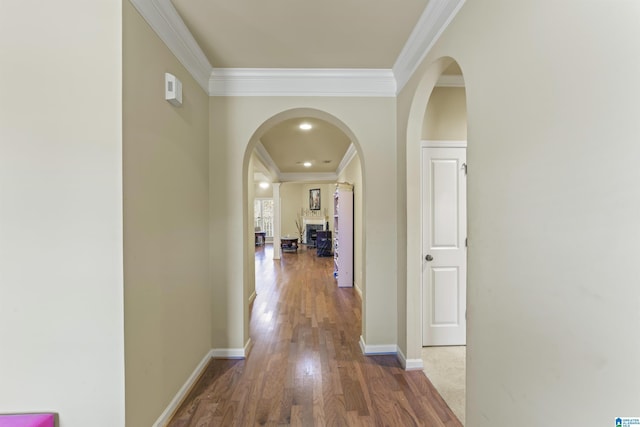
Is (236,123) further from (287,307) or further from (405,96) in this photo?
(287,307)

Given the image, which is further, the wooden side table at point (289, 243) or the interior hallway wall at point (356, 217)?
the wooden side table at point (289, 243)

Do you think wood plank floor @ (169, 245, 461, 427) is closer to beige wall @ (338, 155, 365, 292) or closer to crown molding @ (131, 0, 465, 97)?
beige wall @ (338, 155, 365, 292)

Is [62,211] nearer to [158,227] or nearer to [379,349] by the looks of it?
[158,227]

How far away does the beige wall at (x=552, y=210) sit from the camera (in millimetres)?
742

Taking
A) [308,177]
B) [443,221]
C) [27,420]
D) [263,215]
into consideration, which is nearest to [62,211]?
[27,420]

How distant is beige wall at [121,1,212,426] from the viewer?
4.62 ft

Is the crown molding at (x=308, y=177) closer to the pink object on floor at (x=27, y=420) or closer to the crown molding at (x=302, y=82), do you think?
the crown molding at (x=302, y=82)

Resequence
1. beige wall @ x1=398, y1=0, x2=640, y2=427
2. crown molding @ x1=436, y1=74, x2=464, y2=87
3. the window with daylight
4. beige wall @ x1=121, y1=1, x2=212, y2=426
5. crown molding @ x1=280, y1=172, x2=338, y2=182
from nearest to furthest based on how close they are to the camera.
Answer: beige wall @ x1=398, y1=0, x2=640, y2=427 → beige wall @ x1=121, y1=1, x2=212, y2=426 → crown molding @ x1=436, y1=74, x2=464, y2=87 → crown molding @ x1=280, y1=172, x2=338, y2=182 → the window with daylight

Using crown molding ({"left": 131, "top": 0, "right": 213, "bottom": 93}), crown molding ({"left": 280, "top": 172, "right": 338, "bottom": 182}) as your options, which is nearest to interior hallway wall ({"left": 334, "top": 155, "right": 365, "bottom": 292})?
crown molding ({"left": 280, "top": 172, "right": 338, "bottom": 182})

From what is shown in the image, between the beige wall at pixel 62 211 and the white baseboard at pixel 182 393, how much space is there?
41 cm

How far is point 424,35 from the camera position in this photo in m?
1.84

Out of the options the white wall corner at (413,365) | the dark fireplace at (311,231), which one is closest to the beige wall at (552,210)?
the white wall corner at (413,365)

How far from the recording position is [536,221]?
102 centimetres

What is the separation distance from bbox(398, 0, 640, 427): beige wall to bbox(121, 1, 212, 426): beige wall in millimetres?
1808
